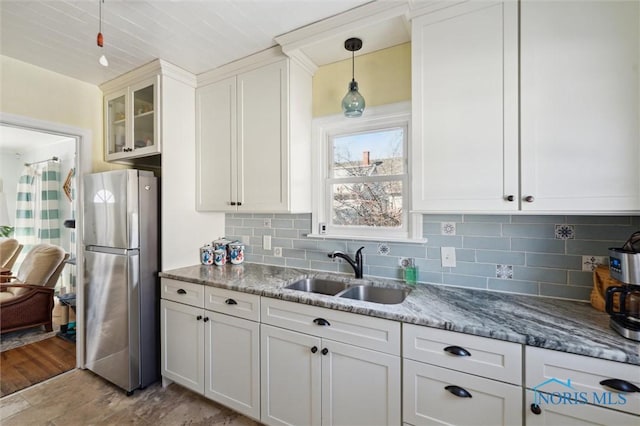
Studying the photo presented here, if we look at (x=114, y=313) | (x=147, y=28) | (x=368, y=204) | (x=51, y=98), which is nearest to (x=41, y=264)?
(x=114, y=313)

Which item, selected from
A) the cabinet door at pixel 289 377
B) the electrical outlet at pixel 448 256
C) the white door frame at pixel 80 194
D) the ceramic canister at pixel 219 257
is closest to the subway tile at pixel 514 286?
the electrical outlet at pixel 448 256

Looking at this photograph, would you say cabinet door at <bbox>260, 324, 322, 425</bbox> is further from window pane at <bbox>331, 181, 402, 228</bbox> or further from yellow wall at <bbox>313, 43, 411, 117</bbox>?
yellow wall at <bbox>313, 43, 411, 117</bbox>

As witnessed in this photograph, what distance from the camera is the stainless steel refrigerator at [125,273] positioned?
6.98 ft

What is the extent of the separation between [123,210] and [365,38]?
2075mm

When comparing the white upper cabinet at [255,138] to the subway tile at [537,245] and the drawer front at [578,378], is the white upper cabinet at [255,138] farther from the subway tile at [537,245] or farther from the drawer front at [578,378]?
the drawer front at [578,378]

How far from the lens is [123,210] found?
2127 mm

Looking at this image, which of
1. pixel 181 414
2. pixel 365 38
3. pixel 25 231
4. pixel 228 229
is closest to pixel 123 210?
pixel 228 229

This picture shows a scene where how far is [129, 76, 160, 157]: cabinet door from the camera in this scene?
2.28 m

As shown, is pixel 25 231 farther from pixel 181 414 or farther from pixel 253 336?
pixel 253 336

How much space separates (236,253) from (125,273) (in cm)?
81

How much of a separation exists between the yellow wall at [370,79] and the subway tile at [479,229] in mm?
910

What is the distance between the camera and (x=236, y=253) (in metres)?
2.52

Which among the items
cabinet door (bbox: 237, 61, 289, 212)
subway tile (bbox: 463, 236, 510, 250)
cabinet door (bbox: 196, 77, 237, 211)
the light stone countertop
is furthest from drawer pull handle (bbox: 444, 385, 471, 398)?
cabinet door (bbox: 196, 77, 237, 211)

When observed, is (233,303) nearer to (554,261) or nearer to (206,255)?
(206,255)
